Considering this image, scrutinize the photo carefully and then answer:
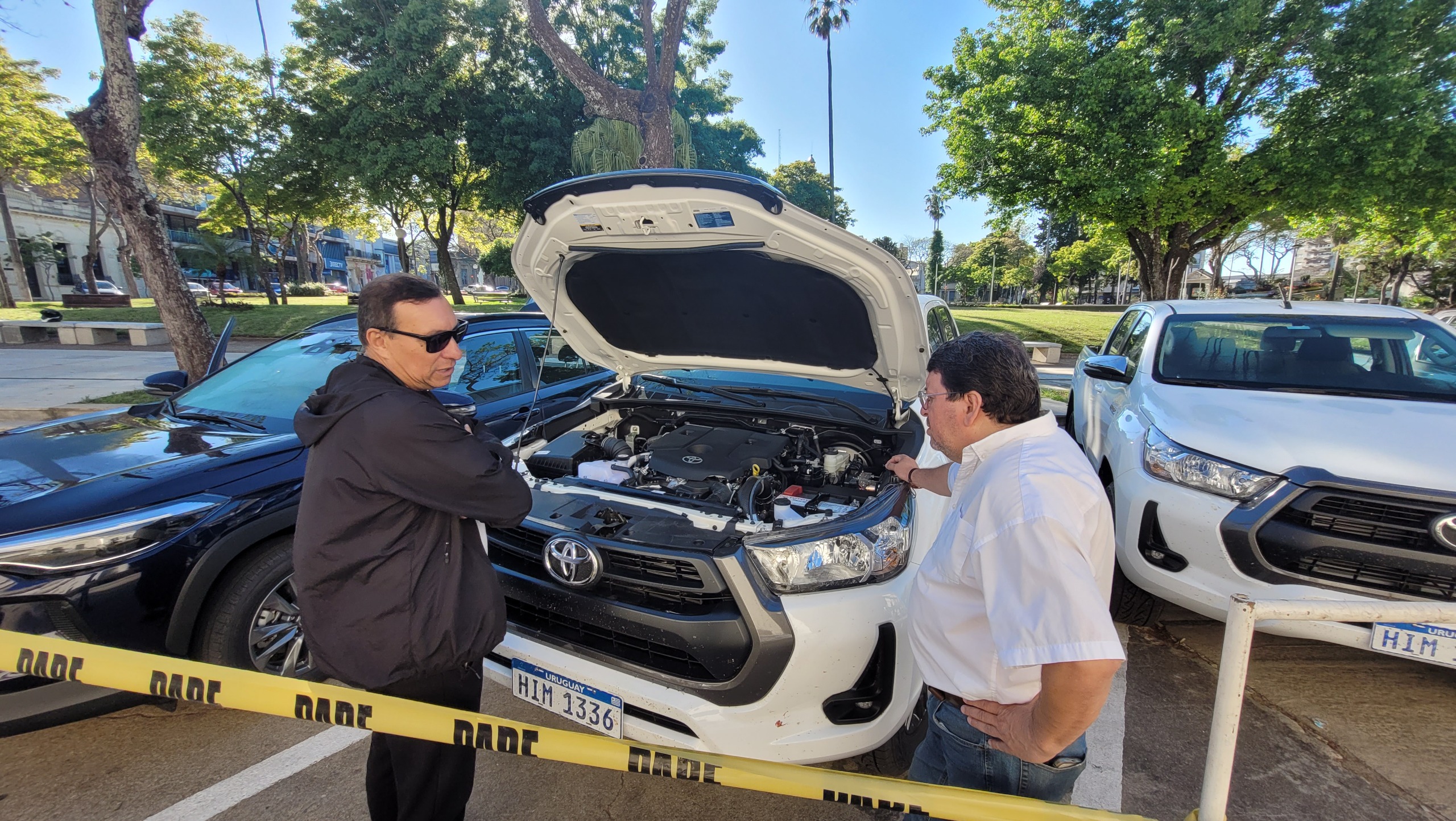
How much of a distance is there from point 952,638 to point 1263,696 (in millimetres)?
2487

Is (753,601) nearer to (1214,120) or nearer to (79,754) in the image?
(79,754)

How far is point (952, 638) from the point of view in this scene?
52.7 inches

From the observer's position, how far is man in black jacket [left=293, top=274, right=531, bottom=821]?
1.42 metres

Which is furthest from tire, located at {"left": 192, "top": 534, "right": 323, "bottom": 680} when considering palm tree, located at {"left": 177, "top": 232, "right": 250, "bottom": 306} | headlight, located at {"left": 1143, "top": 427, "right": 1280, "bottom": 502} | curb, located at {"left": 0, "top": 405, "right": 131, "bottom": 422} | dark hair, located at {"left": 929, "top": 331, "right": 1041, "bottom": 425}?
palm tree, located at {"left": 177, "top": 232, "right": 250, "bottom": 306}

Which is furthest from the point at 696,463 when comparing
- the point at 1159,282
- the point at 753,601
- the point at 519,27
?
the point at 519,27

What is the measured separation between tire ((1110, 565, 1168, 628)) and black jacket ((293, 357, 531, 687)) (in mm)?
3172

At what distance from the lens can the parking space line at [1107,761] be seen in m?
2.18

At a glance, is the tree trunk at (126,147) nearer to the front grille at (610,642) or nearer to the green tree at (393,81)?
the front grille at (610,642)

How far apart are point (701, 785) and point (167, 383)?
399 cm

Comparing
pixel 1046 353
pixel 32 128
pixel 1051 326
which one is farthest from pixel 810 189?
pixel 32 128

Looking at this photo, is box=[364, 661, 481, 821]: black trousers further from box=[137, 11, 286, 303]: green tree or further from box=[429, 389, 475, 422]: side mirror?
box=[137, 11, 286, 303]: green tree

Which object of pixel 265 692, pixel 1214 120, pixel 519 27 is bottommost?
pixel 265 692

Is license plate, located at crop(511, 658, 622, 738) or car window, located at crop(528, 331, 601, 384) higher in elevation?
car window, located at crop(528, 331, 601, 384)

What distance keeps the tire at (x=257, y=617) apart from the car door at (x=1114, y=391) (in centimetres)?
423
